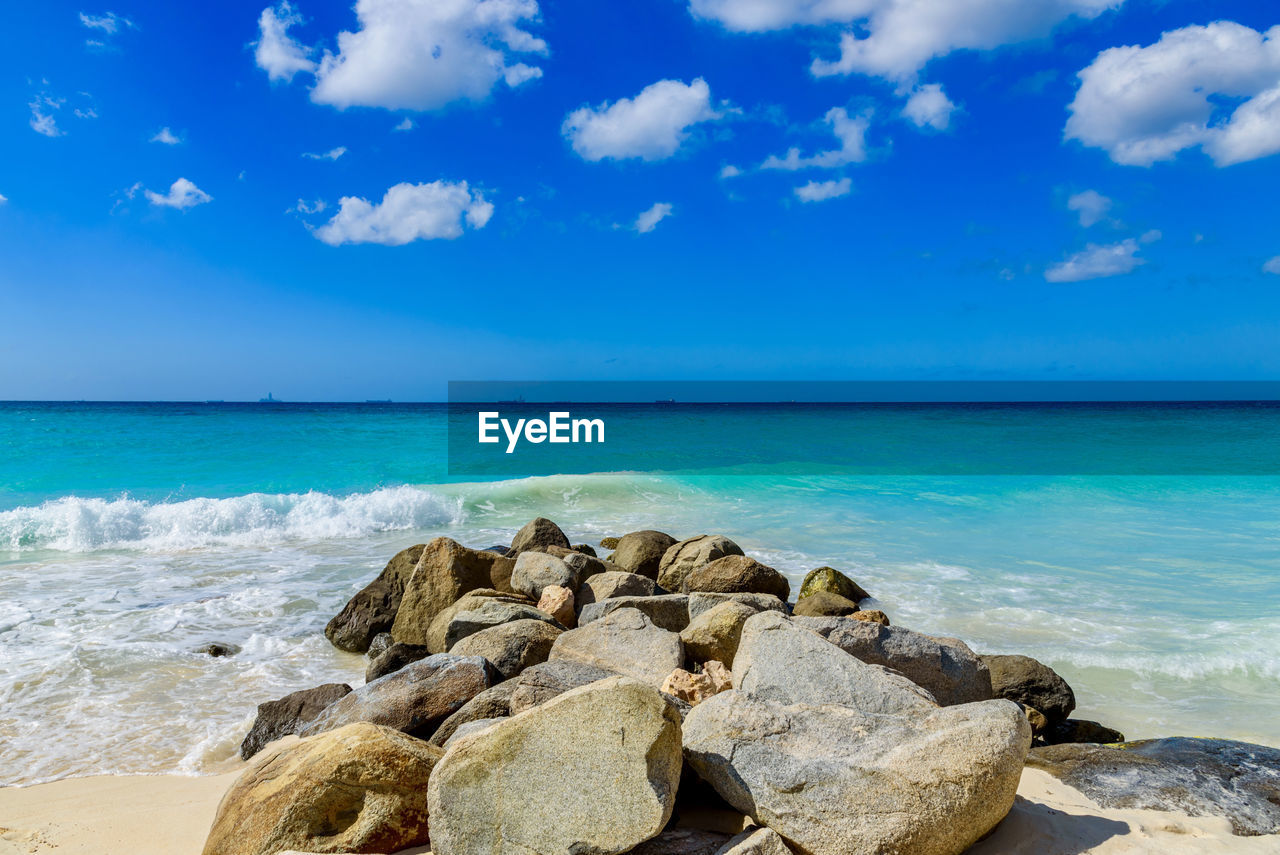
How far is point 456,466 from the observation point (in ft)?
80.6

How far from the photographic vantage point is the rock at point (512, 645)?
16.1 feet

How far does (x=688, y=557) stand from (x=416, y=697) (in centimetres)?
418

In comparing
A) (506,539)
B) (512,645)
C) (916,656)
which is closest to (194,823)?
(512,645)

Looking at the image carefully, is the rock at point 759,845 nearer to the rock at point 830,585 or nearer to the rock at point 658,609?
the rock at point 658,609

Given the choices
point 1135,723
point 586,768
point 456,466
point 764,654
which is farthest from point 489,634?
point 456,466

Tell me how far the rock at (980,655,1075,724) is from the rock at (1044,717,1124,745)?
0.15 feet

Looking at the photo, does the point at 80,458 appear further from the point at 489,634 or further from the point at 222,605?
the point at 489,634

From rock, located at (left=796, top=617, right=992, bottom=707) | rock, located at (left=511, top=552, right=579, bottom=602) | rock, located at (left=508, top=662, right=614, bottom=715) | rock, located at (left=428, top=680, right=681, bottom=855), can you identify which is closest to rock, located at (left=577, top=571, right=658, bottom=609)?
rock, located at (left=511, top=552, right=579, bottom=602)

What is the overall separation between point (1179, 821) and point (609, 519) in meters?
11.6

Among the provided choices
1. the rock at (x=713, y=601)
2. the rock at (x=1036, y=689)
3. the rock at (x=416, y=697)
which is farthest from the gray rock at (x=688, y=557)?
the rock at (x=416, y=697)

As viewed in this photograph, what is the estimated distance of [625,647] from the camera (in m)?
4.86

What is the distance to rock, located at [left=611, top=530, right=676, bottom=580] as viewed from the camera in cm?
851

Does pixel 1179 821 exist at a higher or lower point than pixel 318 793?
lower

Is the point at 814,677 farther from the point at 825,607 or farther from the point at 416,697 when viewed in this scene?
the point at 825,607
